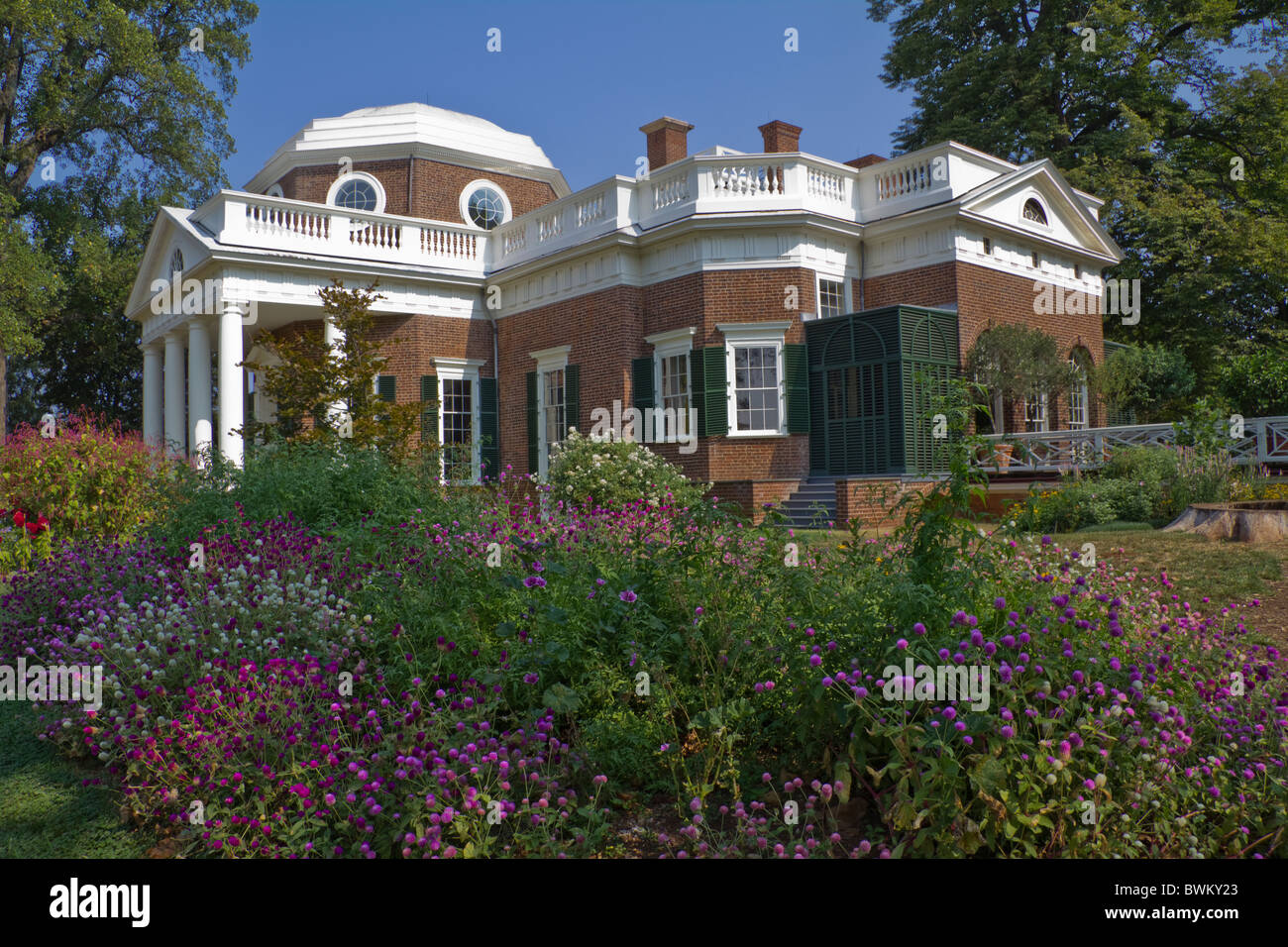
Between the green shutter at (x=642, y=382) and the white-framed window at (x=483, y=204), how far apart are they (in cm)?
916

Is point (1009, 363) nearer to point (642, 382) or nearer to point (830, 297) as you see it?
point (830, 297)

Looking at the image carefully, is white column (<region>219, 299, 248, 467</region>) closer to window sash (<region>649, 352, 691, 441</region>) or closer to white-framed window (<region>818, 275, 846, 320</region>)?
window sash (<region>649, 352, 691, 441</region>)

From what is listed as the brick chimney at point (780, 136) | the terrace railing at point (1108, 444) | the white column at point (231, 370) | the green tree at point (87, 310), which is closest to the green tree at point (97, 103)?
the green tree at point (87, 310)

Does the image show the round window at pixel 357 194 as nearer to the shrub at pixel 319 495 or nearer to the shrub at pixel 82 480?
the shrub at pixel 82 480

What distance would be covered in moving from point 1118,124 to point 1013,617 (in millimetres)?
30466

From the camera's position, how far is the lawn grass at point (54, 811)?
3779mm

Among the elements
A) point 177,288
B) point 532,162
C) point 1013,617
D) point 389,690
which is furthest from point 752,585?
point 532,162

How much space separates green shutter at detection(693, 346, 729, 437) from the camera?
1697 cm

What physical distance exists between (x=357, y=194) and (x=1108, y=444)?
19433 millimetres

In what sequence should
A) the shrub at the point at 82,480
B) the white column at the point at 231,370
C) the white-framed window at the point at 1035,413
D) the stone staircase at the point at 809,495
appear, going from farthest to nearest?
the white column at the point at 231,370, the white-framed window at the point at 1035,413, the stone staircase at the point at 809,495, the shrub at the point at 82,480

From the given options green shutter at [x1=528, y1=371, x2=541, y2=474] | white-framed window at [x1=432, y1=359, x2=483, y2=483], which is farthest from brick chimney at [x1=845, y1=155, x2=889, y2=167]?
white-framed window at [x1=432, y1=359, x2=483, y2=483]

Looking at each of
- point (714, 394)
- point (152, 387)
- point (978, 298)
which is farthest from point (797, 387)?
point (152, 387)

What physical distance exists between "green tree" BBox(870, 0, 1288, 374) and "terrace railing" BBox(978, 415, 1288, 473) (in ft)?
41.0

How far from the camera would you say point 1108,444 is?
48.7 ft
